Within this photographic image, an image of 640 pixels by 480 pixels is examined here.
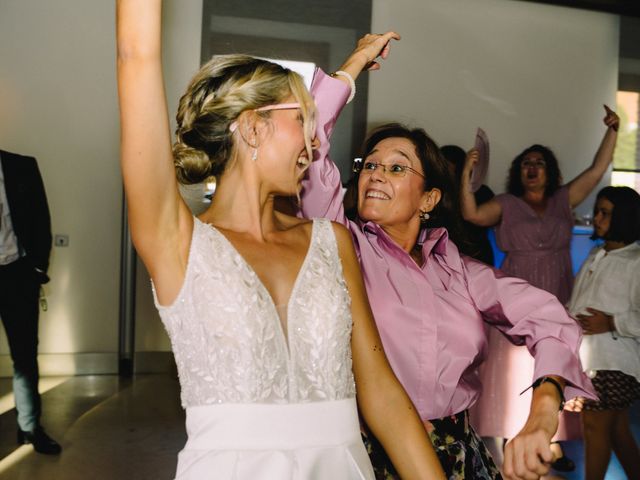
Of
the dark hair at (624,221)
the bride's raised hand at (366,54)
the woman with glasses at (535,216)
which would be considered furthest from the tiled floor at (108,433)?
the bride's raised hand at (366,54)

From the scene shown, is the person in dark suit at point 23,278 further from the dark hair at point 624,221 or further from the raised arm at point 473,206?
the dark hair at point 624,221

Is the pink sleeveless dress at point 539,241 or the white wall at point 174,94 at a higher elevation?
the white wall at point 174,94

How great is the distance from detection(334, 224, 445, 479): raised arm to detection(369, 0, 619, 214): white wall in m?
4.81

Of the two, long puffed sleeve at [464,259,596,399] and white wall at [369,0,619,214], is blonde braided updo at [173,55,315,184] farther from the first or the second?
white wall at [369,0,619,214]

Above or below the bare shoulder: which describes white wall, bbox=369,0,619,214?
above

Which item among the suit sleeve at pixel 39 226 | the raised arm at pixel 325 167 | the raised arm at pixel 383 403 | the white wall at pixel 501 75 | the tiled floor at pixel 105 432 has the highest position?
the white wall at pixel 501 75

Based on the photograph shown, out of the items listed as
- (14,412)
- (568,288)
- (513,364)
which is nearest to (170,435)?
(14,412)

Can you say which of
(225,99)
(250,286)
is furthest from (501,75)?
(250,286)

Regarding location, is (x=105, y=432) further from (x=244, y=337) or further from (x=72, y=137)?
(x=244, y=337)

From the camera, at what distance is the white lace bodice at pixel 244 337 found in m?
1.15

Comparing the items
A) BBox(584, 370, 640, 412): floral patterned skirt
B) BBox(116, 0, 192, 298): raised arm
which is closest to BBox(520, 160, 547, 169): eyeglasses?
BBox(584, 370, 640, 412): floral patterned skirt

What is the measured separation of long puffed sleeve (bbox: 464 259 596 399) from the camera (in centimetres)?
149

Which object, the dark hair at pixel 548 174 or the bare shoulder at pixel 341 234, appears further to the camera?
the dark hair at pixel 548 174

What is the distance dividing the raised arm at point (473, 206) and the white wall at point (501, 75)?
1805 millimetres
